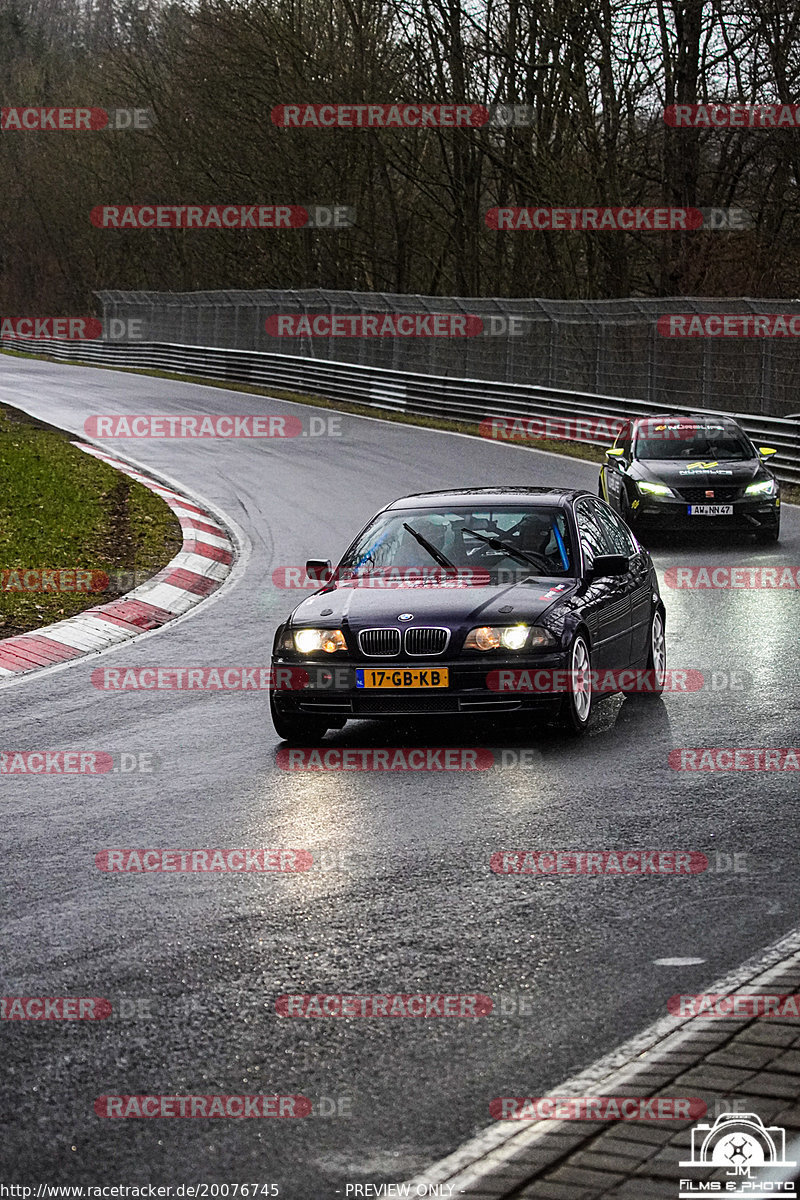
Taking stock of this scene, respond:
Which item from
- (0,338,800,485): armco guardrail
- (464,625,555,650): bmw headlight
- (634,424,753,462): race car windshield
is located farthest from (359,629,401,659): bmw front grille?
(0,338,800,485): armco guardrail

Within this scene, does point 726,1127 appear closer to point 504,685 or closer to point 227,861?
point 227,861

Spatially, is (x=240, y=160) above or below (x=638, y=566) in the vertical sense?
above

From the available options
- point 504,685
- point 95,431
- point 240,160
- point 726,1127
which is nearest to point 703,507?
point 504,685

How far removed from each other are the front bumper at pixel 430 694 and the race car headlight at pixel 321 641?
0.31ft

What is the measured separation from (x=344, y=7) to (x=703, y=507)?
104 feet

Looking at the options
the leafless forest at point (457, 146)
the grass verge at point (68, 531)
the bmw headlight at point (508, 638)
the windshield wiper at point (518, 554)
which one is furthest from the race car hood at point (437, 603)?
the leafless forest at point (457, 146)

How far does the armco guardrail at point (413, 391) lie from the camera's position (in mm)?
25219

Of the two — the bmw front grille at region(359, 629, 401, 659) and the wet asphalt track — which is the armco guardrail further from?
the bmw front grille at region(359, 629, 401, 659)

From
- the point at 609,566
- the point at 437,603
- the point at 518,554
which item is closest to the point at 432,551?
the point at 518,554

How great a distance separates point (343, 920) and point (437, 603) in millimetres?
3570

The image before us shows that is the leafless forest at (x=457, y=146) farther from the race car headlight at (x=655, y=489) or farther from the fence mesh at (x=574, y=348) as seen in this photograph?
the race car headlight at (x=655, y=489)

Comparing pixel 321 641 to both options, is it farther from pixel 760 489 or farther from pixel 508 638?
pixel 760 489

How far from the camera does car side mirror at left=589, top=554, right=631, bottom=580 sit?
9.91m

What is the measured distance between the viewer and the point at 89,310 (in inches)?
3091
